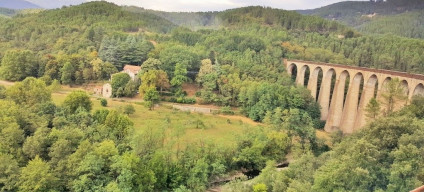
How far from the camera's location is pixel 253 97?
55188mm

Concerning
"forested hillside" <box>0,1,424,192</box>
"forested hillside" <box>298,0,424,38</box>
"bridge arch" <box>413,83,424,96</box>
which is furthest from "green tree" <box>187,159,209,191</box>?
"forested hillside" <box>298,0,424,38</box>

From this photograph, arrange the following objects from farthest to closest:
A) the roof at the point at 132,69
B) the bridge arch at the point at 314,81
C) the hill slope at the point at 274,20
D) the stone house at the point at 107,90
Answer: the hill slope at the point at 274,20 < the roof at the point at 132,69 < the bridge arch at the point at 314,81 < the stone house at the point at 107,90

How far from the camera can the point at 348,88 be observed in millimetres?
51094

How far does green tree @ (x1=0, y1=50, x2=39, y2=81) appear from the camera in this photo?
6066 cm

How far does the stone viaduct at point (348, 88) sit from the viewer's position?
42.9m

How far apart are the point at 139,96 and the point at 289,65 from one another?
27.5 metres

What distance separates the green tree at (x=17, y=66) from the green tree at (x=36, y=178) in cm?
3984

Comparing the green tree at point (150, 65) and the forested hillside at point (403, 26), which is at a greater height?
the forested hillside at point (403, 26)

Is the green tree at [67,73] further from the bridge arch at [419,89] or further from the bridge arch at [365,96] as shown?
the bridge arch at [419,89]

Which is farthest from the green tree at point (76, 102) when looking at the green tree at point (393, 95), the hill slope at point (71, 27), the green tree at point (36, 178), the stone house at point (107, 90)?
the hill slope at point (71, 27)

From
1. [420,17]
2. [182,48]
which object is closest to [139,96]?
[182,48]

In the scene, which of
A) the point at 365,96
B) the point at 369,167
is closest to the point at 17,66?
the point at 365,96

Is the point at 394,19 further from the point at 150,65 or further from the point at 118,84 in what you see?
the point at 118,84

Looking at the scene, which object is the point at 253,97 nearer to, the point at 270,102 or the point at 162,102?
the point at 270,102
